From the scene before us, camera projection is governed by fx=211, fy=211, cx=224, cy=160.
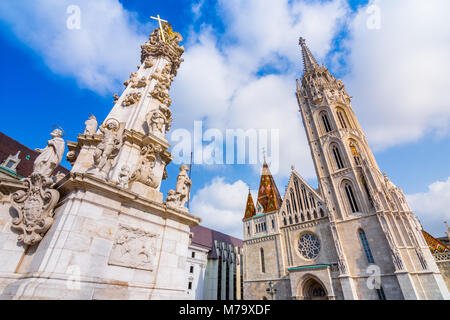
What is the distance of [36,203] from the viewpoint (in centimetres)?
445

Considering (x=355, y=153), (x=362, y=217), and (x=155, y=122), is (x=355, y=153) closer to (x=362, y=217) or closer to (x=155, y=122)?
(x=362, y=217)

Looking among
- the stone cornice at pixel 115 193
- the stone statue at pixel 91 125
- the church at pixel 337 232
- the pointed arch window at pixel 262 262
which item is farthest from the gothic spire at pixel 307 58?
the stone cornice at pixel 115 193

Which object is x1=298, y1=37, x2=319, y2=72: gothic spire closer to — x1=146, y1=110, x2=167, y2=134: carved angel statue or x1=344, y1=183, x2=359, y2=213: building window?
x1=344, y1=183, x2=359, y2=213: building window

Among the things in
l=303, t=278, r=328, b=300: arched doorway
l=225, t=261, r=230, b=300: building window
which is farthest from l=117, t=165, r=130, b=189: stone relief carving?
l=225, t=261, r=230, b=300: building window

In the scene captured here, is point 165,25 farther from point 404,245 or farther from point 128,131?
point 404,245

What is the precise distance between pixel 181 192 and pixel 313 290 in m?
26.3

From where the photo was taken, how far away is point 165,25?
1179 cm

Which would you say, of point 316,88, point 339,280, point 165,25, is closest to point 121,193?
point 165,25

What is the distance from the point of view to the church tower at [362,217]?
2006cm

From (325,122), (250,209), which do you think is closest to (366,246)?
(250,209)

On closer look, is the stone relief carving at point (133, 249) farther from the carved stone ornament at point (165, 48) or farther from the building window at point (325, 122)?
the building window at point (325, 122)

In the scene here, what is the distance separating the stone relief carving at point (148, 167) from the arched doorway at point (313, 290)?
25661mm

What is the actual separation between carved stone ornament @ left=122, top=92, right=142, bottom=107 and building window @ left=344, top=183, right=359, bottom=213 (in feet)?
90.6

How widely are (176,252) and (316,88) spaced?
40.2m
